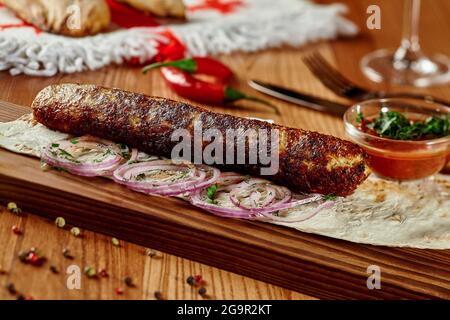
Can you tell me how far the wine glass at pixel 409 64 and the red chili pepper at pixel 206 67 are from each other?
2.83 ft

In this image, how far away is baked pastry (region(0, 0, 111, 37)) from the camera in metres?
4.20

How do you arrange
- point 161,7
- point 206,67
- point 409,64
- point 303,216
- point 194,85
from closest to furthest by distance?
point 303,216, point 194,85, point 206,67, point 161,7, point 409,64

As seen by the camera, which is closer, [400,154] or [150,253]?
[150,253]

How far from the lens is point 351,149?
10.0 ft

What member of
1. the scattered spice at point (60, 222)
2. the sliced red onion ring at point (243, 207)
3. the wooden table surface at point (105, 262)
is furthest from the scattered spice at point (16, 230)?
the sliced red onion ring at point (243, 207)

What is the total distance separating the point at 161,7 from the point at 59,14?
0.71 metres

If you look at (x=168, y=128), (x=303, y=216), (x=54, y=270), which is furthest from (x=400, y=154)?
(x=54, y=270)

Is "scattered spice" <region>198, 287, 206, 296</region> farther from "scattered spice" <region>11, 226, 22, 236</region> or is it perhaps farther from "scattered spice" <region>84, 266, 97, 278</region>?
"scattered spice" <region>11, 226, 22, 236</region>

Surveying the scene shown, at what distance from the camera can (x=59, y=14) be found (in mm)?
4188

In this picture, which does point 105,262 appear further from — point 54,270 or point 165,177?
point 165,177

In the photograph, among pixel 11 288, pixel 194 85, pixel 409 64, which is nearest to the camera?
pixel 11 288

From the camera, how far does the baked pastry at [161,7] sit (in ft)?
15.3

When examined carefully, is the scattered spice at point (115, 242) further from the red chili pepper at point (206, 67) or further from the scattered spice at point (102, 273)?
the red chili pepper at point (206, 67)
